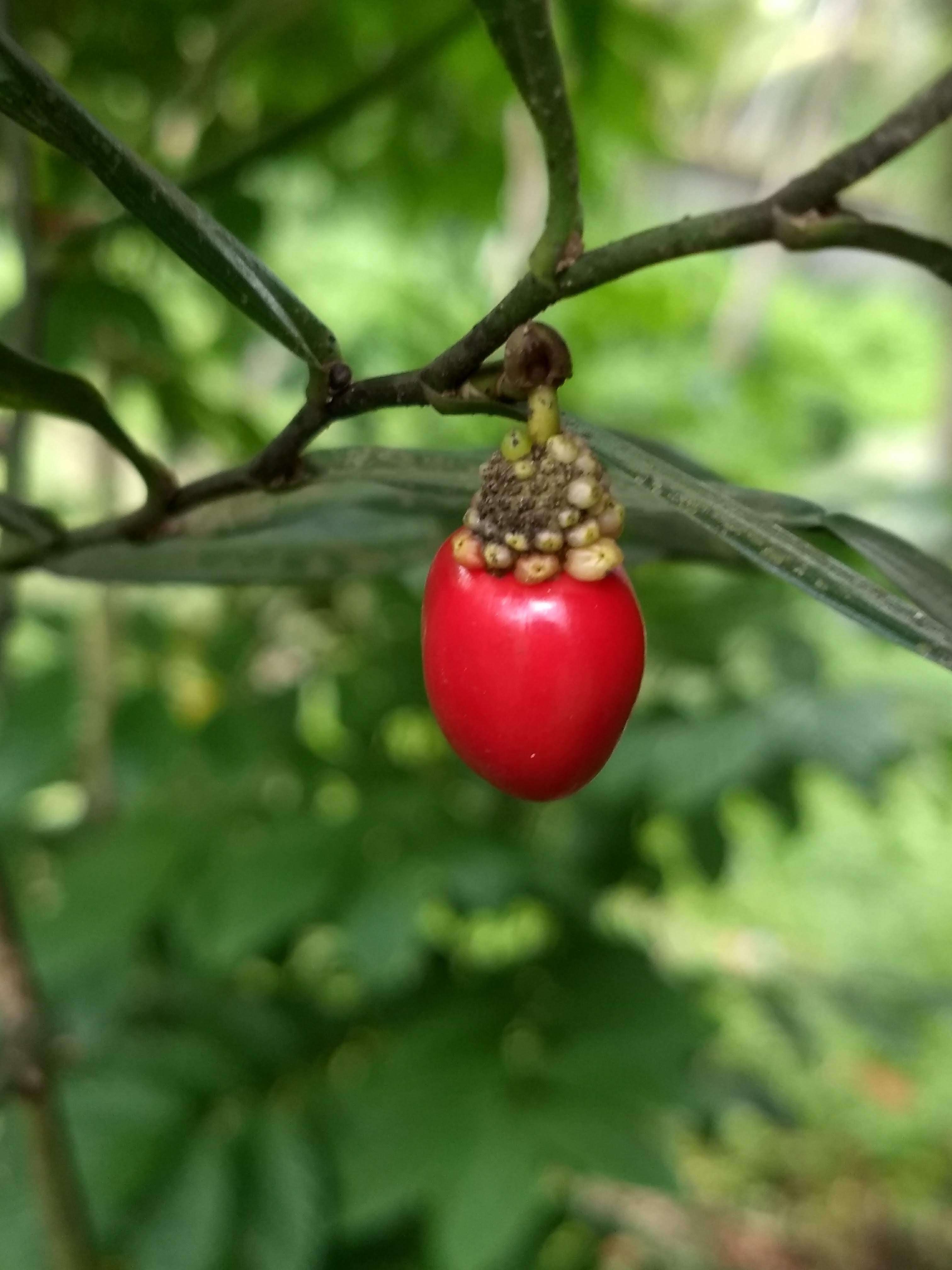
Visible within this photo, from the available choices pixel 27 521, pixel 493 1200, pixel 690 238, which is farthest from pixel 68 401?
pixel 493 1200

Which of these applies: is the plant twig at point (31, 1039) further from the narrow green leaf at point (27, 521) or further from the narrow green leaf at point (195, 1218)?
the narrow green leaf at point (195, 1218)

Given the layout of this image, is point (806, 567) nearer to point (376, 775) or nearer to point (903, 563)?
point (903, 563)

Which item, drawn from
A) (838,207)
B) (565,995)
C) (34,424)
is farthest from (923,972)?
(838,207)

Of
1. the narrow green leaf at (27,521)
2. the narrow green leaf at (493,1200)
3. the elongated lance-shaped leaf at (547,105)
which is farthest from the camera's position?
the narrow green leaf at (493,1200)

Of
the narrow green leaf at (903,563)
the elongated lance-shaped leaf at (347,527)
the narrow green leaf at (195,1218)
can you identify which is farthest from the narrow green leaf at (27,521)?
the narrow green leaf at (195,1218)

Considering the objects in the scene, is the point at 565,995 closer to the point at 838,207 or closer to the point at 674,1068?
the point at 674,1068

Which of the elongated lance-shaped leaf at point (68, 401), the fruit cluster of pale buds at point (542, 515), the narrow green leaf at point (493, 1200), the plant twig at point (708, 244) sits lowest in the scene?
the narrow green leaf at point (493, 1200)
